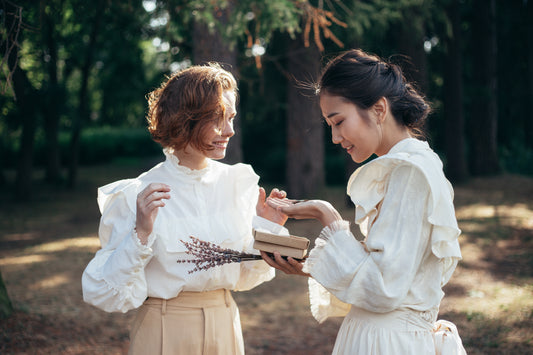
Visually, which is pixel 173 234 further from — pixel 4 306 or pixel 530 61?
pixel 530 61

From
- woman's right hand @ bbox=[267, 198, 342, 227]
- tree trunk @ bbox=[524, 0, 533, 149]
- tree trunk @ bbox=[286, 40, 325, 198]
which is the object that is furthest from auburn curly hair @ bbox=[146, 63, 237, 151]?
tree trunk @ bbox=[524, 0, 533, 149]

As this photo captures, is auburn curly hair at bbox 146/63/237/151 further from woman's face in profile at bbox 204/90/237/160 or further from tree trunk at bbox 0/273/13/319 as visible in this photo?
tree trunk at bbox 0/273/13/319

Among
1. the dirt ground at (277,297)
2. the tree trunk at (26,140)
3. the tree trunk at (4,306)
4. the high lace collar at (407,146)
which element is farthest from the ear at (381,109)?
the tree trunk at (26,140)

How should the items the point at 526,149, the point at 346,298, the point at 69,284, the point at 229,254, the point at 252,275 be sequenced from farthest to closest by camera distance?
the point at 526,149 → the point at 69,284 → the point at 252,275 → the point at 229,254 → the point at 346,298

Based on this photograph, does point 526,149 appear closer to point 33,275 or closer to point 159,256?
point 33,275

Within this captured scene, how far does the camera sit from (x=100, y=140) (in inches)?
966

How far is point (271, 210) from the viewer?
8.49ft

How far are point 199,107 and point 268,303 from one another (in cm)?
472

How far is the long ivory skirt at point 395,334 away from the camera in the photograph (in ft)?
6.25

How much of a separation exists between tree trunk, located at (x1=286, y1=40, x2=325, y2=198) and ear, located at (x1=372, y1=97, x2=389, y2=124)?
9.07m

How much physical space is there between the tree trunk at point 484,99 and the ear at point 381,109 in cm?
1494

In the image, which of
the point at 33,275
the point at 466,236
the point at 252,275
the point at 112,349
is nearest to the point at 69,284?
the point at 33,275

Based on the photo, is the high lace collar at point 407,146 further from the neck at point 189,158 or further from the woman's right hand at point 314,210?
the neck at point 189,158

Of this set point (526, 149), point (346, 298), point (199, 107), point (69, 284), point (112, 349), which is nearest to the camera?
point (346, 298)
